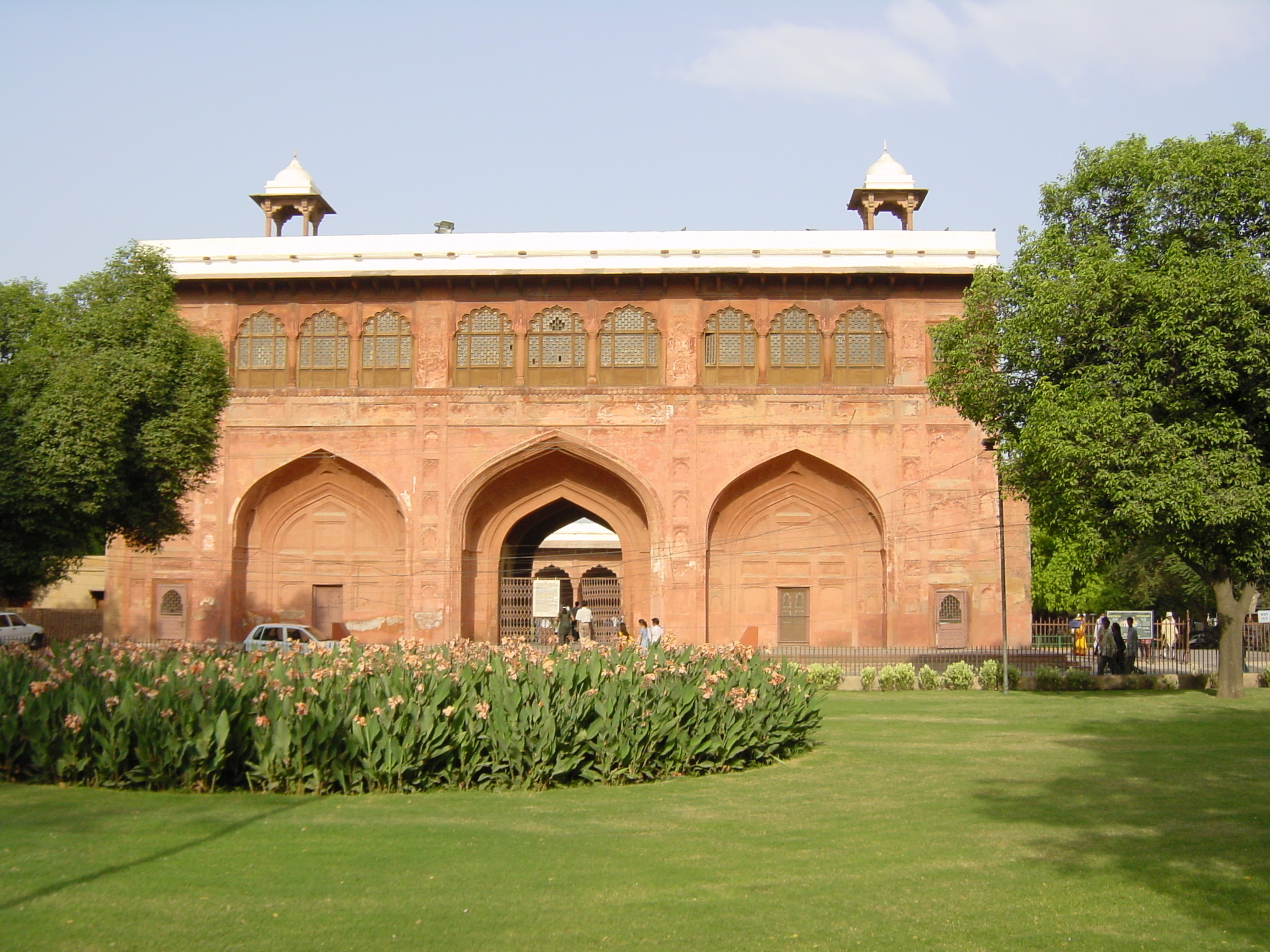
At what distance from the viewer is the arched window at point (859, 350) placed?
24719mm

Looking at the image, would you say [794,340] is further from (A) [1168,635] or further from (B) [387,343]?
(A) [1168,635]

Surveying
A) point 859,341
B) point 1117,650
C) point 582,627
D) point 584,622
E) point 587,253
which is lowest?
point 1117,650

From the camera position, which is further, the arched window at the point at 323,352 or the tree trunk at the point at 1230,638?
the arched window at the point at 323,352

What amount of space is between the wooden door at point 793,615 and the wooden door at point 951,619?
8.58 ft

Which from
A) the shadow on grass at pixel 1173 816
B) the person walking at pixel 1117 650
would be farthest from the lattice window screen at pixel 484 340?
the shadow on grass at pixel 1173 816

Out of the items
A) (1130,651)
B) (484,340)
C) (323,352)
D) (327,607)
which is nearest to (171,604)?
(327,607)

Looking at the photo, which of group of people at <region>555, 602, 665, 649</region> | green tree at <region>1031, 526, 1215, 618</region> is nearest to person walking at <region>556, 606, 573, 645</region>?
group of people at <region>555, 602, 665, 649</region>

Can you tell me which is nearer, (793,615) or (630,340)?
(630,340)

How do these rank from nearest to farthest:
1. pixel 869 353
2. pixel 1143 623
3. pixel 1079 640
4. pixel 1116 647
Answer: pixel 1116 647 → pixel 1143 623 → pixel 1079 640 → pixel 869 353

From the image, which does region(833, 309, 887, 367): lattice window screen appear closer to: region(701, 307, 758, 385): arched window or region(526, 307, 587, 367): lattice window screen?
region(701, 307, 758, 385): arched window

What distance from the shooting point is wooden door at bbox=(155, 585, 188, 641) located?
25.0m

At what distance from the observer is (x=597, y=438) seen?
24.6 metres

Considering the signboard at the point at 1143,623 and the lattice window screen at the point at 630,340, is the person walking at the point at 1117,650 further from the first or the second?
the lattice window screen at the point at 630,340

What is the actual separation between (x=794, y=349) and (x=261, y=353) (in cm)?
1082
